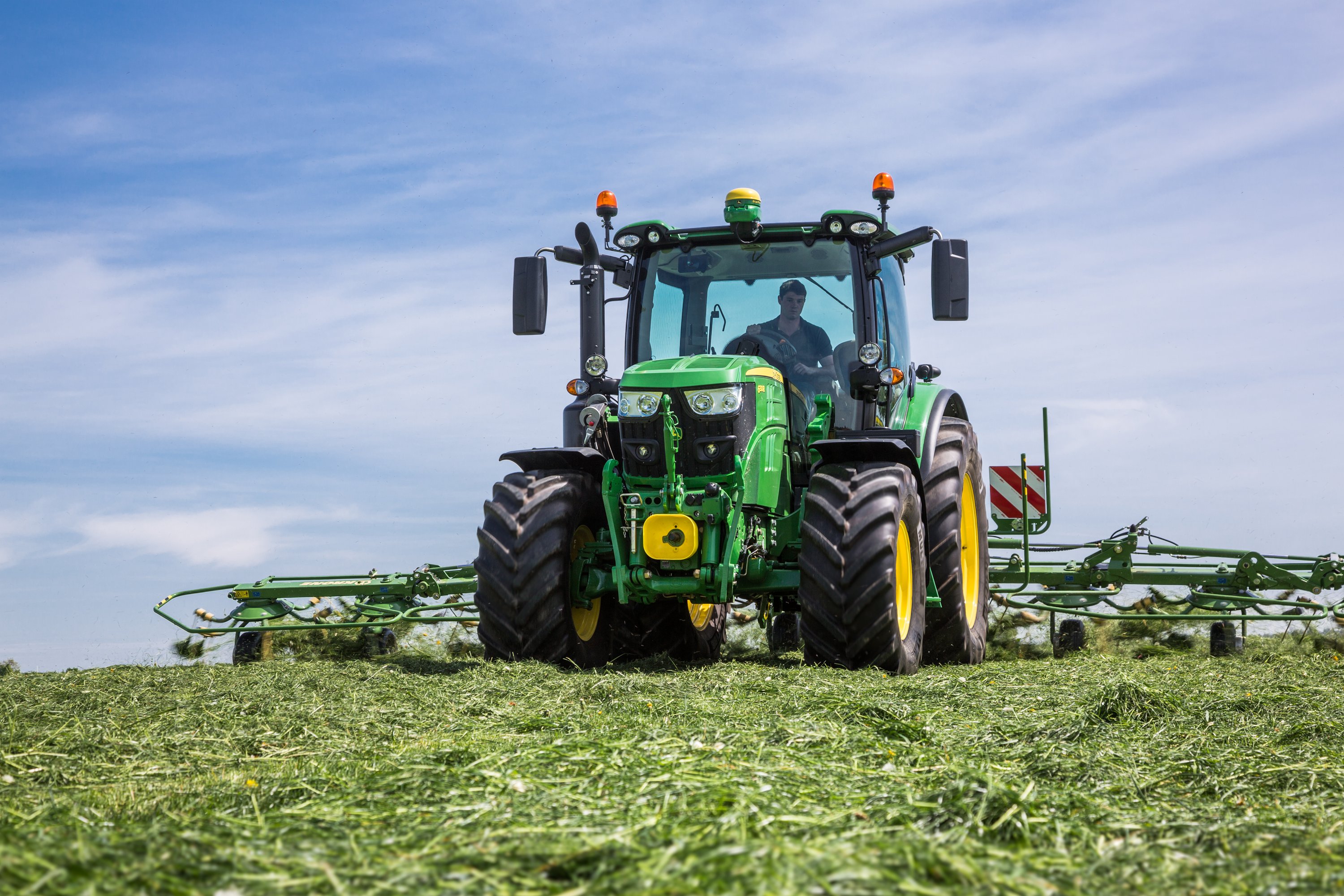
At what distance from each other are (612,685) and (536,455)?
7.14ft

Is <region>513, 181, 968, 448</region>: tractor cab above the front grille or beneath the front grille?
above

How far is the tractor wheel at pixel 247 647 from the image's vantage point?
9.41 metres

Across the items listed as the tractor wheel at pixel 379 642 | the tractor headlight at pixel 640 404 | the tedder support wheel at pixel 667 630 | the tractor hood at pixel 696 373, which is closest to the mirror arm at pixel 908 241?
the tractor hood at pixel 696 373

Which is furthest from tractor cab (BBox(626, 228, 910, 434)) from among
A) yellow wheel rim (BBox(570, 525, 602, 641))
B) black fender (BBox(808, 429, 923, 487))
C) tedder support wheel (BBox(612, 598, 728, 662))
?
tedder support wheel (BBox(612, 598, 728, 662))

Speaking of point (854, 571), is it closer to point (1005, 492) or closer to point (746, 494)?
point (746, 494)

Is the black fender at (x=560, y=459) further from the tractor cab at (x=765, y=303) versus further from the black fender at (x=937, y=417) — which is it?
the black fender at (x=937, y=417)

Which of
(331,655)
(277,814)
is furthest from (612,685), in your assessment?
(331,655)

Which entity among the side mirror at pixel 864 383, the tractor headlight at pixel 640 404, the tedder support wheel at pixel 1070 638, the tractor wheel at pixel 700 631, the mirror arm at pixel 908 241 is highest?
the mirror arm at pixel 908 241

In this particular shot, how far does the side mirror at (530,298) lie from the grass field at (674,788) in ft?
8.21

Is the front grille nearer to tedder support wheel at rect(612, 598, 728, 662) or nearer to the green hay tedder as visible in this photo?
the green hay tedder

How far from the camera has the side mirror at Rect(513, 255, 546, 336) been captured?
7719 mm

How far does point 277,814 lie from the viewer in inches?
112

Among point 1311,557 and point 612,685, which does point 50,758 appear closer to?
point 612,685

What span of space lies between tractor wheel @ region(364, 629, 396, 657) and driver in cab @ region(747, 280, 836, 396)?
12.4ft
